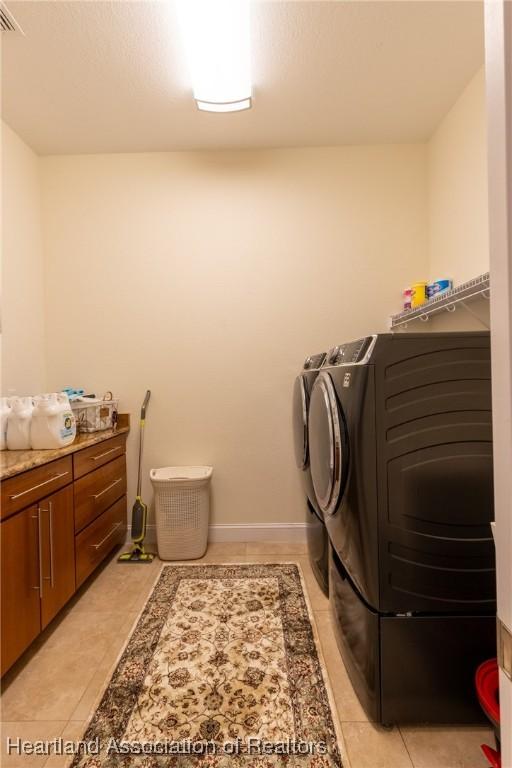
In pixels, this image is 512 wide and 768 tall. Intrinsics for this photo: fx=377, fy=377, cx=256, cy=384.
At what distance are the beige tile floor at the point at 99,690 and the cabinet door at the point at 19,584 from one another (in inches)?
6.0

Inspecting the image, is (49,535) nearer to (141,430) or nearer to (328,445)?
(141,430)

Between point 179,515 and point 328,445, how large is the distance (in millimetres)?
1372

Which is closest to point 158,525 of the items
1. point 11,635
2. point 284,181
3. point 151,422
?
point 151,422

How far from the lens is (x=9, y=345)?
228cm

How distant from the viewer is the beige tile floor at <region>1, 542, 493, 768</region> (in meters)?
1.12

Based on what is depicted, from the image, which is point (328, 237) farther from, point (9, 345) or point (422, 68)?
point (9, 345)

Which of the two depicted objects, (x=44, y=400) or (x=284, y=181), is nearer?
(x=44, y=400)

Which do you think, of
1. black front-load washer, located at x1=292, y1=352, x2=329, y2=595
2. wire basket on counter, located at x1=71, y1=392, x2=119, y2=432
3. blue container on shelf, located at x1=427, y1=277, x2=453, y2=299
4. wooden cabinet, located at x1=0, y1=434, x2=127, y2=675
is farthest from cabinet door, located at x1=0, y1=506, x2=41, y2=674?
blue container on shelf, located at x1=427, y1=277, x2=453, y2=299

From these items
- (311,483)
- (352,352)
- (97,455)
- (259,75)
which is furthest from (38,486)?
(259,75)

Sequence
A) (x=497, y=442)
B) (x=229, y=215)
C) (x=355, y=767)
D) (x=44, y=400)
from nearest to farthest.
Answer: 1. (x=497, y=442)
2. (x=355, y=767)
3. (x=44, y=400)
4. (x=229, y=215)

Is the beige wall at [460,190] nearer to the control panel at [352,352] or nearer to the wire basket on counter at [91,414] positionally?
the control panel at [352,352]

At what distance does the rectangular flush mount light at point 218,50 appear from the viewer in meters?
1.60

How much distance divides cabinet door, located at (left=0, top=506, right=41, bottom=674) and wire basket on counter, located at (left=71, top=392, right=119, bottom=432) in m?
0.81

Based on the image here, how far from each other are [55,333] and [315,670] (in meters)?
2.52
